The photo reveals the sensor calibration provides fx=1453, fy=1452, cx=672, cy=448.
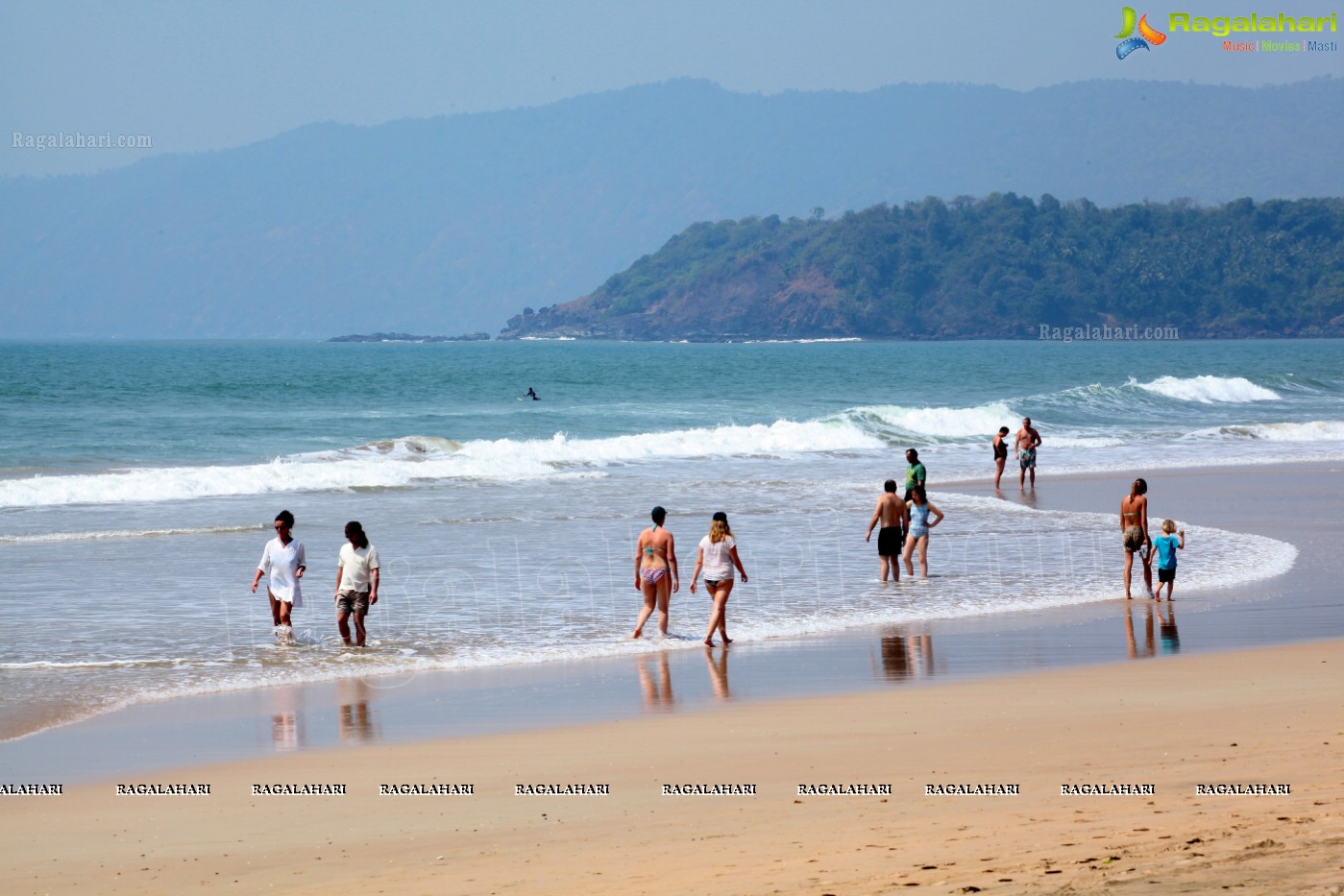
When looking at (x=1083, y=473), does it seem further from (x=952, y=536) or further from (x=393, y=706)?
(x=393, y=706)

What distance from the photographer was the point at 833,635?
1314 centimetres

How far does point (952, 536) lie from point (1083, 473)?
458 inches

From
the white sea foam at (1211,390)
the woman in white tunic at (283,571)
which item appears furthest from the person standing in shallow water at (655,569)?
the white sea foam at (1211,390)

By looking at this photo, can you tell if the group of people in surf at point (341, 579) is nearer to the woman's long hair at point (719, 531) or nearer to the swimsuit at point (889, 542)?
the woman's long hair at point (719, 531)

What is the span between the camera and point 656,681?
438 inches

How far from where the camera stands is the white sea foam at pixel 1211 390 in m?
60.9

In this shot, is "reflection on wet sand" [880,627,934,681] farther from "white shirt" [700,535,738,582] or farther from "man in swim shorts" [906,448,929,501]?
"man in swim shorts" [906,448,929,501]

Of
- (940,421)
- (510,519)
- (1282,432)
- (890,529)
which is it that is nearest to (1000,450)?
(510,519)

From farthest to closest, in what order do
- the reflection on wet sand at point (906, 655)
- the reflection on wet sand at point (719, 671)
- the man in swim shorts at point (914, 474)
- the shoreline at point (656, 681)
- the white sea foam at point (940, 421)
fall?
the white sea foam at point (940, 421)
the man in swim shorts at point (914, 474)
the reflection on wet sand at point (906, 655)
the reflection on wet sand at point (719, 671)
the shoreline at point (656, 681)

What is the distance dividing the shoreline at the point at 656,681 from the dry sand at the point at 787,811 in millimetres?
570

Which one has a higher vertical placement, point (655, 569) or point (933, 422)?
point (933, 422)

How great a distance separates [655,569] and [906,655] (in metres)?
2.37

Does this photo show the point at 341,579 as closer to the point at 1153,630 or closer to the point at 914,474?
the point at 1153,630

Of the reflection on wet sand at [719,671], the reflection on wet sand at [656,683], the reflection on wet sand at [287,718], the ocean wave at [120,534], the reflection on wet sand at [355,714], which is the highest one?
the ocean wave at [120,534]
